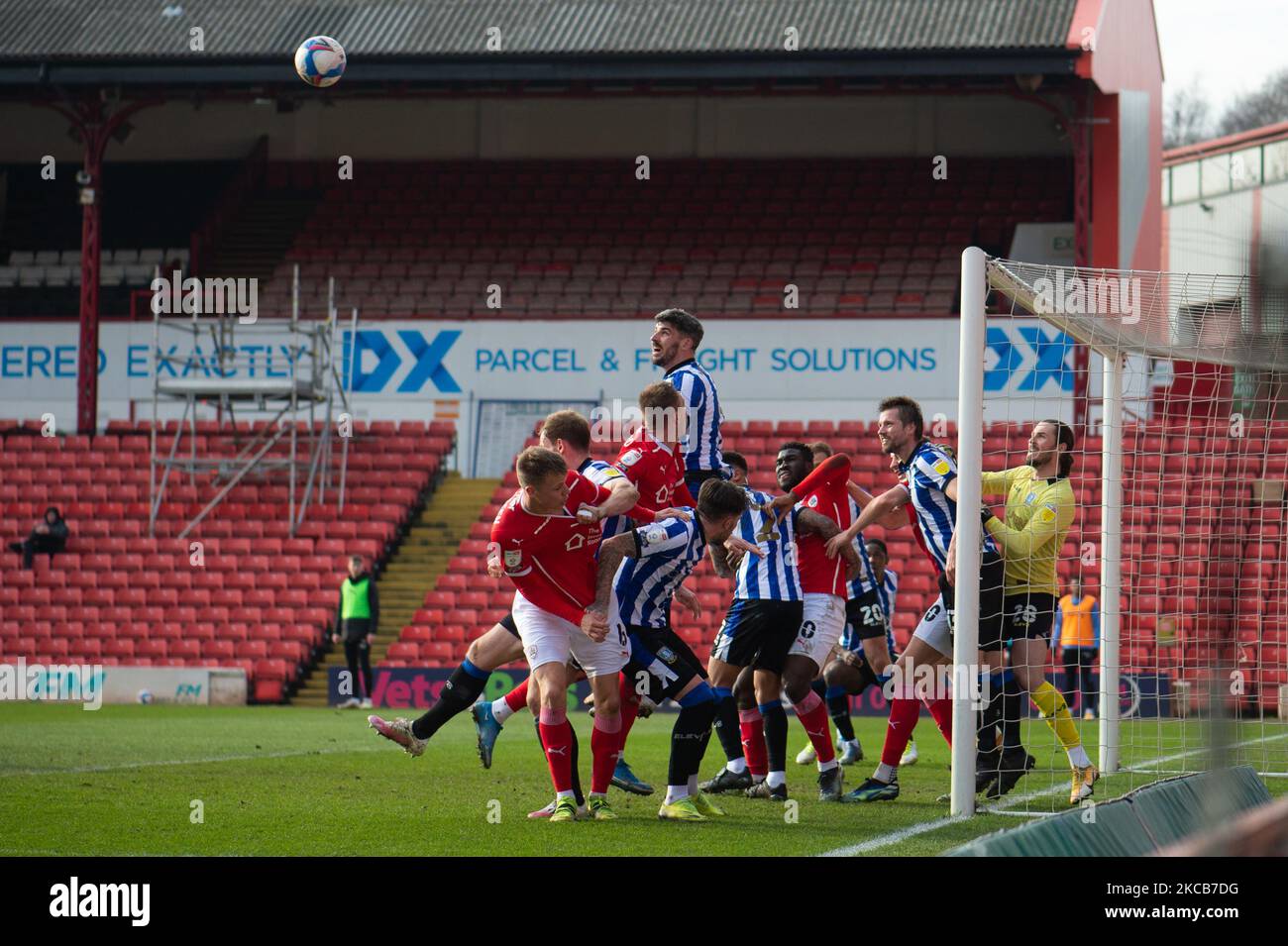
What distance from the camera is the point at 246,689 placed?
19.0 meters

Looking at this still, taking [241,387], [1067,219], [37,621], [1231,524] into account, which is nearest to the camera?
[1231,524]

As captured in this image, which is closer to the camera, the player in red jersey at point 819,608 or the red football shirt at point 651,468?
the red football shirt at point 651,468

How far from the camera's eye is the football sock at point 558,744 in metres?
7.09

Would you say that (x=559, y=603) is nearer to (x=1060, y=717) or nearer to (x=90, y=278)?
(x=1060, y=717)

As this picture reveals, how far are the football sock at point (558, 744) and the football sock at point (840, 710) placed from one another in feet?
13.0

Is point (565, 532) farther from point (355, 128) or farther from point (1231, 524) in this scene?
point (355, 128)

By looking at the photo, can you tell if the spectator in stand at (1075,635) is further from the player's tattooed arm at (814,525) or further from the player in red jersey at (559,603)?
the player in red jersey at (559,603)

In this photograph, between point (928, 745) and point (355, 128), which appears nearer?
point (928, 745)

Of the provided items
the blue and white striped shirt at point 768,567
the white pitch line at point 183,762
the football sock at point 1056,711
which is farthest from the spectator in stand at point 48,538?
the football sock at point 1056,711

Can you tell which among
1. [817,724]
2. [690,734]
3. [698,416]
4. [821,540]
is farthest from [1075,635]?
[690,734]

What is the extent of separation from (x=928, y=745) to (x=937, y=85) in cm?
1234

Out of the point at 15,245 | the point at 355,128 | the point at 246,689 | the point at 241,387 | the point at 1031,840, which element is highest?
the point at 355,128

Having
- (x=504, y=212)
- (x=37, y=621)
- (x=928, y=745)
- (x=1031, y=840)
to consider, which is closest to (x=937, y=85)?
(x=504, y=212)

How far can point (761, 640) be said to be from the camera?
27.3 ft
